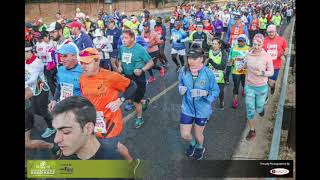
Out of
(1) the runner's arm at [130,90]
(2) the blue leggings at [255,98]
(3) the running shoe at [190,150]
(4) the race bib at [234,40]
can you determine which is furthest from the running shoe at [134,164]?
(4) the race bib at [234,40]

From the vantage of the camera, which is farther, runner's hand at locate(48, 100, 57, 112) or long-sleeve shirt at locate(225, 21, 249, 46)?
long-sleeve shirt at locate(225, 21, 249, 46)

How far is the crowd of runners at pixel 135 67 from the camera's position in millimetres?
4191

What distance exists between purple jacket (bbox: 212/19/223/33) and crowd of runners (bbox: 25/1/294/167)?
12 mm

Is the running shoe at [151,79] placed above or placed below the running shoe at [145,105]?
above

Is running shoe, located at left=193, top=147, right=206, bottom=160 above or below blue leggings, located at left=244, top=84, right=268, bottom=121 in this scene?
below

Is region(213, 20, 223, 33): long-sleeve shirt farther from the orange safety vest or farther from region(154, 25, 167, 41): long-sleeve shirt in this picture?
region(154, 25, 167, 41): long-sleeve shirt

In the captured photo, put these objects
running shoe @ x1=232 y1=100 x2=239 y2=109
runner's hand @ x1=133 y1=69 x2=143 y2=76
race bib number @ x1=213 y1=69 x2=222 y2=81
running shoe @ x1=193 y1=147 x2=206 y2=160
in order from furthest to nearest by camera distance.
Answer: runner's hand @ x1=133 y1=69 x2=143 y2=76, running shoe @ x1=232 y1=100 x2=239 y2=109, race bib number @ x1=213 y1=69 x2=222 y2=81, running shoe @ x1=193 y1=147 x2=206 y2=160

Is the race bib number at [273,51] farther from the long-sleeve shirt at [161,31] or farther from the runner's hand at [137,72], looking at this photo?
the runner's hand at [137,72]

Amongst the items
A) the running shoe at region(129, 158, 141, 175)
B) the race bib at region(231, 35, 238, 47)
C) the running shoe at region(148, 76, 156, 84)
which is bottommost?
the running shoe at region(129, 158, 141, 175)

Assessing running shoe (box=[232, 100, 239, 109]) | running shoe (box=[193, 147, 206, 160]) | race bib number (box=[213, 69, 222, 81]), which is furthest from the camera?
running shoe (box=[232, 100, 239, 109])

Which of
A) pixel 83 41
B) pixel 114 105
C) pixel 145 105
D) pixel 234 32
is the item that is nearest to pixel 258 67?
pixel 234 32

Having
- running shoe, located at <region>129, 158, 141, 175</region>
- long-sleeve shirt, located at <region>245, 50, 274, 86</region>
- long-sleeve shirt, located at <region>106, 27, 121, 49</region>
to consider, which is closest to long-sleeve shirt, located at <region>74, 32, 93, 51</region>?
long-sleeve shirt, located at <region>106, 27, 121, 49</region>

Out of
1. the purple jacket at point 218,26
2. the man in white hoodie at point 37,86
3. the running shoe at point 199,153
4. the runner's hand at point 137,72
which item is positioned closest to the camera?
the running shoe at point 199,153

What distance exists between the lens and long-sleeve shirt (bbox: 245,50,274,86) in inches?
173
